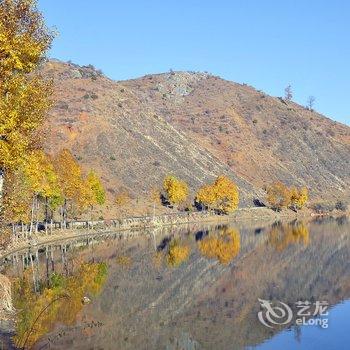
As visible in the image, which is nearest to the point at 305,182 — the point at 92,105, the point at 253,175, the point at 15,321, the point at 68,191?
the point at 253,175

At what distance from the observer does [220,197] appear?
122812 mm

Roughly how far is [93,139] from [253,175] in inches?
2172

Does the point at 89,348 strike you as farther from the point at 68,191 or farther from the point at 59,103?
the point at 59,103

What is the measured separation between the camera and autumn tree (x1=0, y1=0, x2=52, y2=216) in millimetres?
19484

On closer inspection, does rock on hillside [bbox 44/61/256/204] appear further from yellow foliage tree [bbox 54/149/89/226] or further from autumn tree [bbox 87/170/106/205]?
yellow foliage tree [bbox 54/149/89/226]

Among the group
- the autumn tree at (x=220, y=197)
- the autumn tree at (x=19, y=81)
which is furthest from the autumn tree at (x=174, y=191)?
the autumn tree at (x=19, y=81)

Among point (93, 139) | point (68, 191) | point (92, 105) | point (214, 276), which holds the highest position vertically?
point (92, 105)

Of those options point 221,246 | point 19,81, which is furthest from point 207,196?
point 19,81

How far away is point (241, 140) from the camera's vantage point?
18675 cm

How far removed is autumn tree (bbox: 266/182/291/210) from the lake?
6439cm

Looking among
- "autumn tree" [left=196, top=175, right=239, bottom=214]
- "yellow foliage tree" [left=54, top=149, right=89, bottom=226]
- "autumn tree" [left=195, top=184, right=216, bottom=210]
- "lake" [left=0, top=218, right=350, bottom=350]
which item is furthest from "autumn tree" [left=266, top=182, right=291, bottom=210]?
"yellow foliage tree" [left=54, top=149, right=89, bottom=226]

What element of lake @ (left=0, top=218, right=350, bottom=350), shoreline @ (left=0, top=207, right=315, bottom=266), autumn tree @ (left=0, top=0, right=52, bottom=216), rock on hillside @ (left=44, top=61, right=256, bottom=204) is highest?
rock on hillside @ (left=44, top=61, right=256, bottom=204)

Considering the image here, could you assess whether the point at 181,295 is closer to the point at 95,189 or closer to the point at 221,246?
the point at 221,246

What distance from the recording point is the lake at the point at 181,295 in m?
29.5
